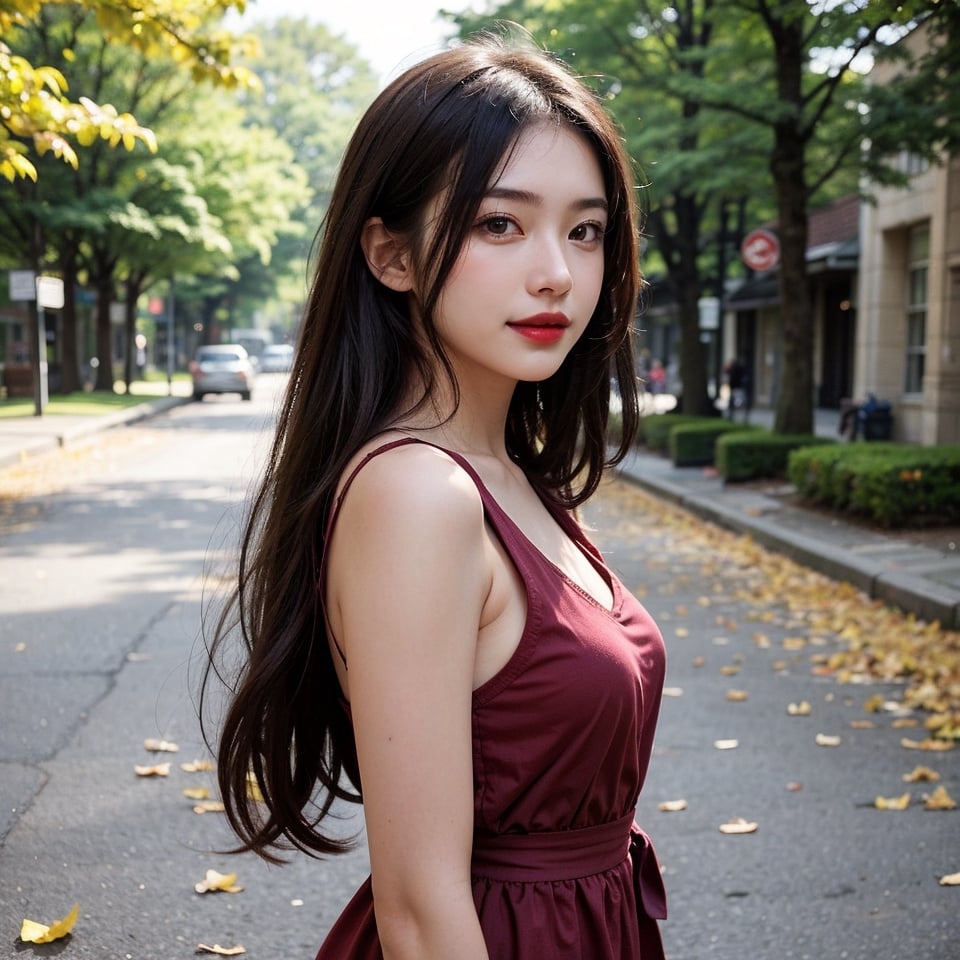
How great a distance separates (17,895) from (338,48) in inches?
3253

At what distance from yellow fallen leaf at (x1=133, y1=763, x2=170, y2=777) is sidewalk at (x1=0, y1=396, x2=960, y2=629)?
224cm

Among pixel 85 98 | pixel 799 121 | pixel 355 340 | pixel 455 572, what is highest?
pixel 799 121

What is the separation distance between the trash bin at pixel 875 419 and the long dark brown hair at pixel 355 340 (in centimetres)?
2183

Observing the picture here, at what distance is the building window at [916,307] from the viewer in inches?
906

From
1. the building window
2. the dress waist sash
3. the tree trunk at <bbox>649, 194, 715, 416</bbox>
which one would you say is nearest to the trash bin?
the building window

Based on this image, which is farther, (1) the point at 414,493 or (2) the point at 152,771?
(2) the point at 152,771

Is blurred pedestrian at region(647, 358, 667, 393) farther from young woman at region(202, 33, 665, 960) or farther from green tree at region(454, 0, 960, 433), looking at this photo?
young woman at region(202, 33, 665, 960)

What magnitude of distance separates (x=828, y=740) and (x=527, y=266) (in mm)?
4456

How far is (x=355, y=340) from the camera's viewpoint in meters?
1.70

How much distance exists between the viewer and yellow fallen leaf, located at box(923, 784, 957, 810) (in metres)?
4.70

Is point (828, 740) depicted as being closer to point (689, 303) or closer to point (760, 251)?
point (760, 251)

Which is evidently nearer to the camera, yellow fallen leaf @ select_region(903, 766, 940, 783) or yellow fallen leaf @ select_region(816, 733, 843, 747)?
yellow fallen leaf @ select_region(903, 766, 940, 783)

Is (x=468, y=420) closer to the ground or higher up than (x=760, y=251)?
closer to the ground

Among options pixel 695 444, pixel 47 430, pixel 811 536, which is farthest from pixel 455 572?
pixel 47 430
